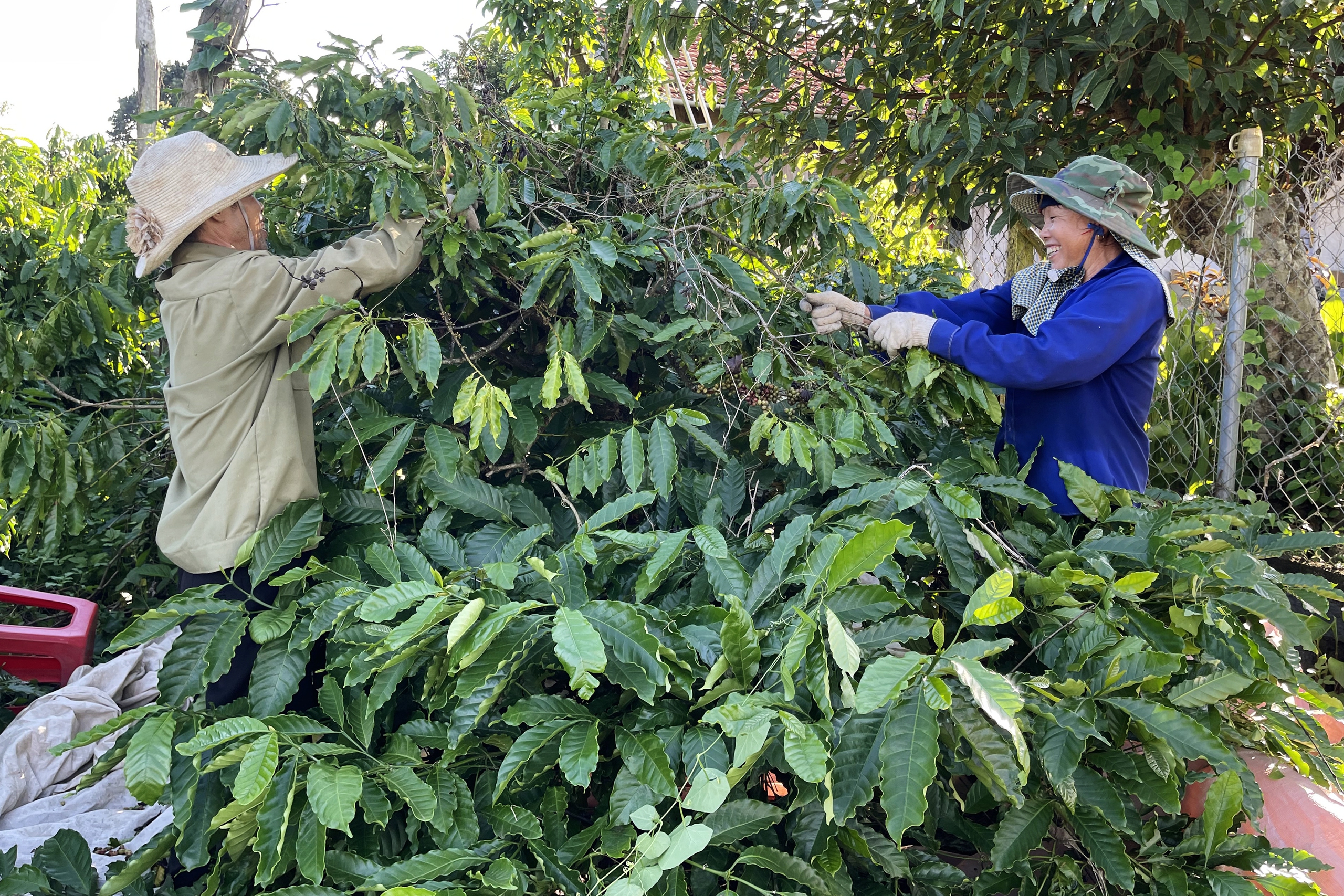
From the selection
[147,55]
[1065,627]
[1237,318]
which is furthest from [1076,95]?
[147,55]

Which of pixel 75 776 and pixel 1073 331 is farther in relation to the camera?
pixel 75 776

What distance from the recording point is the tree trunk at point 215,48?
234 cm

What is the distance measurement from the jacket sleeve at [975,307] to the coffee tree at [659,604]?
0.65 ft

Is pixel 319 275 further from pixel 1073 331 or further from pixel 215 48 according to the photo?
pixel 1073 331

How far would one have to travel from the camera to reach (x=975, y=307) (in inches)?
108

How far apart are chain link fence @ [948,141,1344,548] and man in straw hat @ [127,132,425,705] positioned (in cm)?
307

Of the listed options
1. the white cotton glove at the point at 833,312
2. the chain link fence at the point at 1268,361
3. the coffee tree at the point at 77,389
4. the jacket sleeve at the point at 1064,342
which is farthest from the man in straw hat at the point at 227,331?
the chain link fence at the point at 1268,361

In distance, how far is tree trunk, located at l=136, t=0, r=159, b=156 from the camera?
25.5 ft

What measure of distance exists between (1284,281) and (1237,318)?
0.96m

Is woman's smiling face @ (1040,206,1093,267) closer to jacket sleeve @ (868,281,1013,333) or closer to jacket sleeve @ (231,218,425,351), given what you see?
jacket sleeve @ (868,281,1013,333)

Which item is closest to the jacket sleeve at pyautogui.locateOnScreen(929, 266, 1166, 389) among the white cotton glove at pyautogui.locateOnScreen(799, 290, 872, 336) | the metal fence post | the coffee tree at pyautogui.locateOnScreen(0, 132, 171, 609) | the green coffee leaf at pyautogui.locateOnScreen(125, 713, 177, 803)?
the white cotton glove at pyautogui.locateOnScreen(799, 290, 872, 336)

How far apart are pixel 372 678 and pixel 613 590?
514 millimetres

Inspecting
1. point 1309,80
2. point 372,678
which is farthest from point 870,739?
point 1309,80

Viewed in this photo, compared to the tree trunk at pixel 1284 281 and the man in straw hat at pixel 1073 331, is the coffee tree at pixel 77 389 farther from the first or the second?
the tree trunk at pixel 1284 281
